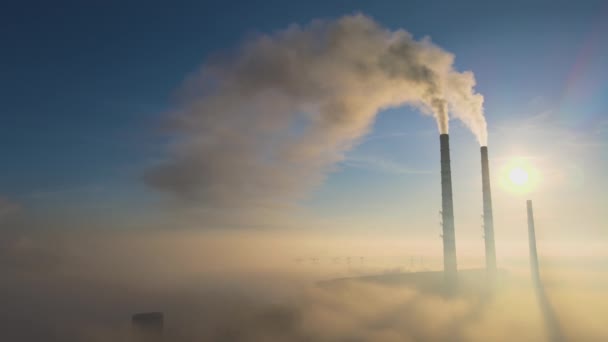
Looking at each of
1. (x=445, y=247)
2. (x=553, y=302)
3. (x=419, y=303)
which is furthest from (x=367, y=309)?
(x=553, y=302)

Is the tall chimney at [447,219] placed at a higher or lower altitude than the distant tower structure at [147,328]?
higher

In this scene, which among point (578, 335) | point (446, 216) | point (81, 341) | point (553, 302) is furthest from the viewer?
point (553, 302)

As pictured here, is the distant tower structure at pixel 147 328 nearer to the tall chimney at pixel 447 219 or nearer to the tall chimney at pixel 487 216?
the tall chimney at pixel 447 219

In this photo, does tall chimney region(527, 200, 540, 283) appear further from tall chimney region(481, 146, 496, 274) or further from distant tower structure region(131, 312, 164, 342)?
distant tower structure region(131, 312, 164, 342)

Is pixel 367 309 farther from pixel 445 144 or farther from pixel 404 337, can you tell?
pixel 445 144

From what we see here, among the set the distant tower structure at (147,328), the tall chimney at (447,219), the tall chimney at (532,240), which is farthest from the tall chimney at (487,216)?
the distant tower structure at (147,328)
